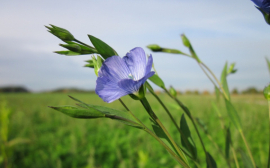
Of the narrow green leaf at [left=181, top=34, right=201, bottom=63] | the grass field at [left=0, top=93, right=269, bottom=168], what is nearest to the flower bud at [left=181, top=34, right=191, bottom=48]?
the narrow green leaf at [left=181, top=34, right=201, bottom=63]

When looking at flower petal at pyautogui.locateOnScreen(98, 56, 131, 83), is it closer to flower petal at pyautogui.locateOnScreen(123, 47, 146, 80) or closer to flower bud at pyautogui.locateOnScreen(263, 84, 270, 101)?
flower petal at pyautogui.locateOnScreen(123, 47, 146, 80)

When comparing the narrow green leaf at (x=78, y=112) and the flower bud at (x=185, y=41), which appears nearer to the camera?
the narrow green leaf at (x=78, y=112)

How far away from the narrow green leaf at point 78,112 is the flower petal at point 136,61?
0.06 meters

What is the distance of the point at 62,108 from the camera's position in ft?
0.62

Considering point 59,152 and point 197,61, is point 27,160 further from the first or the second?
point 197,61

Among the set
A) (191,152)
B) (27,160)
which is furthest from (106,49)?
(27,160)

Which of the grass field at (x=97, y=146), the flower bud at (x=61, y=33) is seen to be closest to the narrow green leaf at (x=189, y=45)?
the flower bud at (x=61, y=33)

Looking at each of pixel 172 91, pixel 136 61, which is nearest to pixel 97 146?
pixel 172 91

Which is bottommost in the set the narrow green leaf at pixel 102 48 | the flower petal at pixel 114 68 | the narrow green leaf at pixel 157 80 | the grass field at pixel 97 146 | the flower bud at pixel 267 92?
the grass field at pixel 97 146

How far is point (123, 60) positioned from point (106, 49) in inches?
0.8

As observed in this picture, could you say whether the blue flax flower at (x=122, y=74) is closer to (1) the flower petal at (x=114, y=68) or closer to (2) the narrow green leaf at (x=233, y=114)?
(1) the flower petal at (x=114, y=68)

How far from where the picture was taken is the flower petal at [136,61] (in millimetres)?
212

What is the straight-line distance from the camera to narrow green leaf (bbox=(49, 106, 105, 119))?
187mm

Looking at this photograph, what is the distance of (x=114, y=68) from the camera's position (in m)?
0.20
